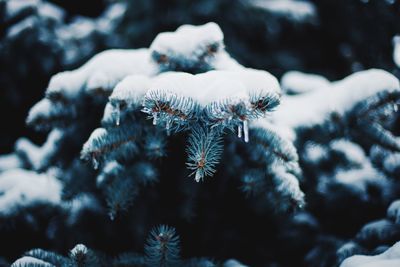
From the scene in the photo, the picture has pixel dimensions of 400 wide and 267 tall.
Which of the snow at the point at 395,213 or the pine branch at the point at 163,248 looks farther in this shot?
the snow at the point at 395,213

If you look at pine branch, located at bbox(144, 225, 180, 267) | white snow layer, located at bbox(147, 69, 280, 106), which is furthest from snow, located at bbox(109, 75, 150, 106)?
pine branch, located at bbox(144, 225, 180, 267)

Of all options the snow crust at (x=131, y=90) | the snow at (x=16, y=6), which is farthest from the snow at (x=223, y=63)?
the snow at (x=16, y=6)

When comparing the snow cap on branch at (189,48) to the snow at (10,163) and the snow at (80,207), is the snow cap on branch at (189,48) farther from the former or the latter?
the snow at (10,163)

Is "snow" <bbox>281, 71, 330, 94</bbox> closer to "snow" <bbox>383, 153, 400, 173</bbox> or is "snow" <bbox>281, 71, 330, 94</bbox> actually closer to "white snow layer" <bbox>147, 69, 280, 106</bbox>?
"snow" <bbox>383, 153, 400, 173</bbox>

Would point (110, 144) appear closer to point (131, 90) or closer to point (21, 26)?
point (131, 90)

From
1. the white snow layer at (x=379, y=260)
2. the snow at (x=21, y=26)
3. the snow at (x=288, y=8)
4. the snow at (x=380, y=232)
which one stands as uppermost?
the snow at (x=288, y=8)
